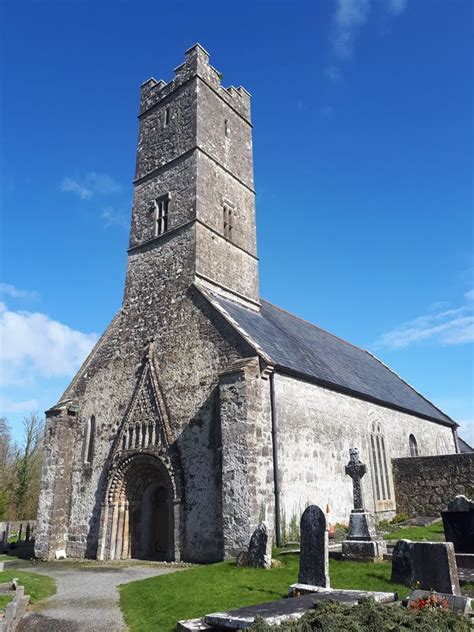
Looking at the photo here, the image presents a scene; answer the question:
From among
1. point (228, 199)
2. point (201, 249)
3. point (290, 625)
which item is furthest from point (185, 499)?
point (228, 199)

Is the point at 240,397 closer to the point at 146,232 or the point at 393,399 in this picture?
the point at 146,232

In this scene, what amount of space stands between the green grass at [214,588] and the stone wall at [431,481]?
12411 mm

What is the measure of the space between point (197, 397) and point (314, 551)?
7724 mm

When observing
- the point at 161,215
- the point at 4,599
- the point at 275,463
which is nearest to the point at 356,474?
the point at 275,463

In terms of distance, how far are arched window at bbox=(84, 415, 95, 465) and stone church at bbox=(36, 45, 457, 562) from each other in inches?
1.8

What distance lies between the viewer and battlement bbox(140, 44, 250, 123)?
21.7 metres

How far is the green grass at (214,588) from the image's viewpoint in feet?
25.6

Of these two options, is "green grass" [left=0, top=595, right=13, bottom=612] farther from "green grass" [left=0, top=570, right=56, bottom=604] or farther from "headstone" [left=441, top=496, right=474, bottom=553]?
"headstone" [left=441, top=496, right=474, bottom=553]

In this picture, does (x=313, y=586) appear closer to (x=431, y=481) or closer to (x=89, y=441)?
(x=89, y=441)

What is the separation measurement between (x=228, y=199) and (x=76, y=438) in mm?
11992

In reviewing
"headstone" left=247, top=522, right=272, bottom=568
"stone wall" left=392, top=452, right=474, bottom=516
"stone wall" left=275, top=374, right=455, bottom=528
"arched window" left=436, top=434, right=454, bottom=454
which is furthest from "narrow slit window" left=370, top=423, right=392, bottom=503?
"headstone" left=247, top=522, right=272, bottom=568

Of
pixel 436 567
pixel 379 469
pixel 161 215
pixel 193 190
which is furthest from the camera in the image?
pixel 379 469

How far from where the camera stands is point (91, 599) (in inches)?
387

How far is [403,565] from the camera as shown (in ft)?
27.5
